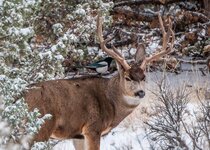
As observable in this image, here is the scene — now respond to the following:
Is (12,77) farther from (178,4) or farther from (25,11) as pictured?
(178,4)

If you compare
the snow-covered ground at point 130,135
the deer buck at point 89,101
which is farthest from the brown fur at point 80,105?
the snow-covered ground at point 130,135

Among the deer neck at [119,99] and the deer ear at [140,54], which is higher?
the deer ear at [140,54]

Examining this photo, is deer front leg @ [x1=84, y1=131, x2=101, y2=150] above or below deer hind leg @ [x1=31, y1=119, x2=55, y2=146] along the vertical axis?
below

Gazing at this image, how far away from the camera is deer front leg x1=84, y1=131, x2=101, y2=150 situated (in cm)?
838

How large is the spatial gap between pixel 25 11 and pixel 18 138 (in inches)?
74.9

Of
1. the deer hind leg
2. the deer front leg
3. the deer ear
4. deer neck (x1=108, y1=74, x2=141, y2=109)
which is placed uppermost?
the deer ear

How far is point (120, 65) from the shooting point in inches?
341

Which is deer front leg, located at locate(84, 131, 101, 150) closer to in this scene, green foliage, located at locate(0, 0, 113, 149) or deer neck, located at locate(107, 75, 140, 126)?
deer neck, located at locate(107, 75, 140, 126)

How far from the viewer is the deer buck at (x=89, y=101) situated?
7892 mm

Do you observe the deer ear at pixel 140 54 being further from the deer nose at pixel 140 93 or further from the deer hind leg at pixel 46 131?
the deer hind leg at pixel 46 131

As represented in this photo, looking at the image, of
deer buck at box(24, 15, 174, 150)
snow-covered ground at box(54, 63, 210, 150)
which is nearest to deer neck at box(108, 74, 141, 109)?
deer buck at box(24, 15, 174, 150)

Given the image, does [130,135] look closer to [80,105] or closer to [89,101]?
[89,101]

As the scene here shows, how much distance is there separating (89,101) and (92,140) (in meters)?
0.45

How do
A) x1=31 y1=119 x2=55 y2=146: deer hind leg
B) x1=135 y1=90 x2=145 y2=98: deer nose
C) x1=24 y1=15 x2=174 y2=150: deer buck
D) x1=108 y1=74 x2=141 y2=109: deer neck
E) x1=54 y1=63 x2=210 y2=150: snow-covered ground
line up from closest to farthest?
x1=31 y1=119 x2=55 y2=146: deer hind leg, x1=24 y1=15 x2=174 y2=150: deer buck, x1=135 y1=90 x2=145 y2=98: deer nose, x1=108 y1=74 x2=141 y2=109: deer neck, x1=54 y1=63 x2=210 y2=150: snow-covered ground
